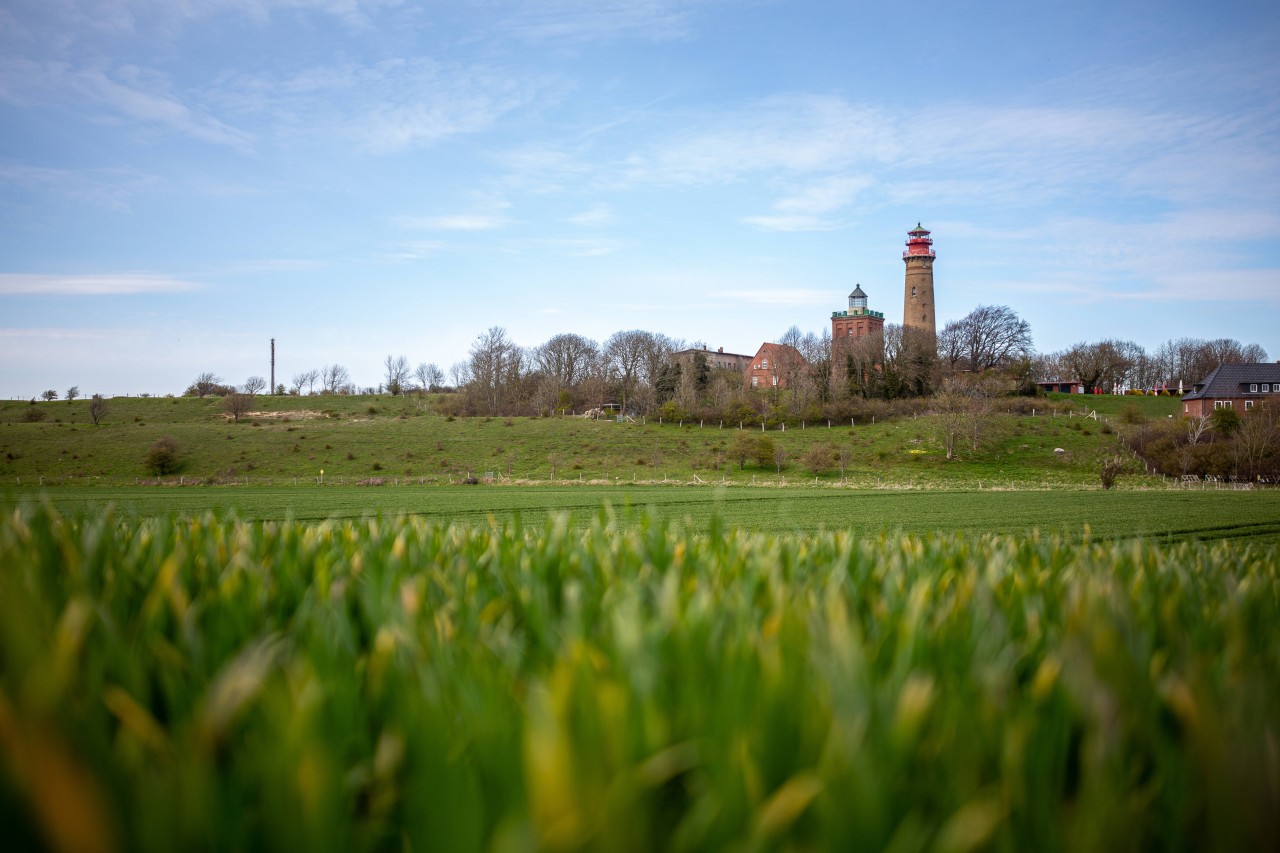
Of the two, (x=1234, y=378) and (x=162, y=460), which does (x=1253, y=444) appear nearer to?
(x=1234, y=378)

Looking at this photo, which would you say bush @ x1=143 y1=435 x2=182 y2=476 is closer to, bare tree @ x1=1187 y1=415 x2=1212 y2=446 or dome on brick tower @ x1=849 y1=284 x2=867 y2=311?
bare tree @ x1=1187 y1=415 x2=1212 y2=446

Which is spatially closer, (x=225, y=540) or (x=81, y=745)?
(x=81, y=745)

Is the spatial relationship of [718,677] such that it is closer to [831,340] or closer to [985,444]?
[985,444]

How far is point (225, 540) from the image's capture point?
3.08 metres

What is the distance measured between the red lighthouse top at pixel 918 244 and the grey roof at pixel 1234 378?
4177cm

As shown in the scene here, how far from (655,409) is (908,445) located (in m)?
28.6

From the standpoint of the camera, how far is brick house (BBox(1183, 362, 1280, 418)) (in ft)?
270

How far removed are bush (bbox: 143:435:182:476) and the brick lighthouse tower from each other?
93499mm

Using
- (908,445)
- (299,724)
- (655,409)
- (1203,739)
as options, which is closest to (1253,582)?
(1203,739)

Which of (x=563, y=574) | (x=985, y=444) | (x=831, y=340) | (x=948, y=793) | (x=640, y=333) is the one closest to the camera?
(x=948, y=793)

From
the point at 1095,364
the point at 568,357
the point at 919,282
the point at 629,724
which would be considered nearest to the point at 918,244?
the point at 919,282

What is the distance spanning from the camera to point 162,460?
55469 millimetres

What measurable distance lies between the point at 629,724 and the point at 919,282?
12377cm

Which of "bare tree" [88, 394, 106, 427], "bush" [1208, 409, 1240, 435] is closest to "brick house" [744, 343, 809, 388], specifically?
"bush" [1208, 409, 1240, 435]
